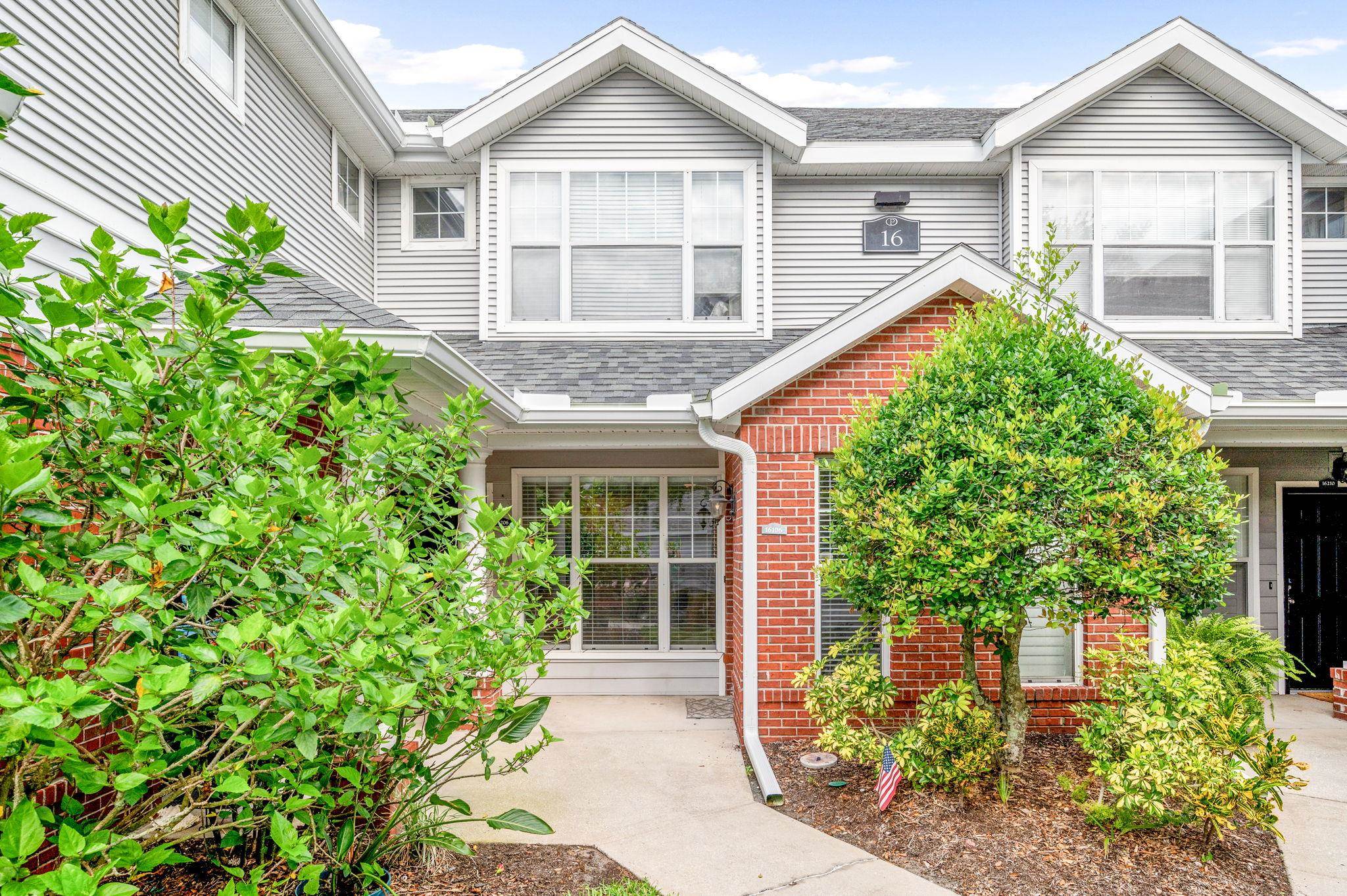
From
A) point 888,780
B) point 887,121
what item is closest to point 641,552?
point 888,780

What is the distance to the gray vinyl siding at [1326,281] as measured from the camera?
8.62m

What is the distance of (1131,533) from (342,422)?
4002mm

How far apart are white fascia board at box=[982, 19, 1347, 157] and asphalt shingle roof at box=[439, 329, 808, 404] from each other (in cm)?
304

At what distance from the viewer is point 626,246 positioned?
325 inches

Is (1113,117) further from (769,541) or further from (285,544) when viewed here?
(285,544)

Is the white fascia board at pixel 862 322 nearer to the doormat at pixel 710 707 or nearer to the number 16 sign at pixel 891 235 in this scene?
the number 16 sign at pixel 891 235

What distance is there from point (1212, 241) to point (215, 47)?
375 inches

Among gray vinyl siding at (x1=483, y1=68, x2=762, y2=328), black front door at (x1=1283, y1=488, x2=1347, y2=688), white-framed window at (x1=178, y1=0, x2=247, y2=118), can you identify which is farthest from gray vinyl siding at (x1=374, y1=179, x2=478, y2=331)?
black front door at (x1=1283, y1=488, x2=1347, y2=688)

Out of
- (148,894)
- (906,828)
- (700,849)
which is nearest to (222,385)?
(148,894)

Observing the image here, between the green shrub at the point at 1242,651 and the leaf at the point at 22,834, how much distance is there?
6653 mm

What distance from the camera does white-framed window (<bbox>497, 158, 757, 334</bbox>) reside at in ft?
27.1

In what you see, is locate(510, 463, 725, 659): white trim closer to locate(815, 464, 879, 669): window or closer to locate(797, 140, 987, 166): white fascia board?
locate(815, 464, 879, 669): window

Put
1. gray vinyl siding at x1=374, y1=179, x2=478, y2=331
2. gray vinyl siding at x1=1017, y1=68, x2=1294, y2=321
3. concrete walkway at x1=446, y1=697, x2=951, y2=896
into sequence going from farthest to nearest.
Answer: gray vinyl siding at x1=374, y1=179, x2=478, y2=331 < gray vinyl siding at x1=1017, y1=68, x2=1294, y2=321 < concrete walkway at x1=446, y1=697, x2=951, y2=896

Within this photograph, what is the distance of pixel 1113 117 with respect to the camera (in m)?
8.14
